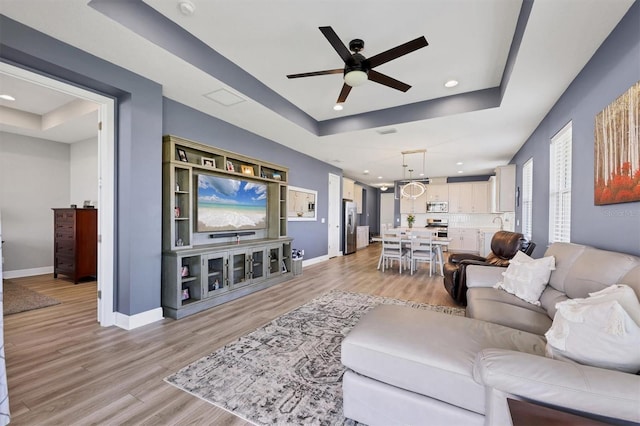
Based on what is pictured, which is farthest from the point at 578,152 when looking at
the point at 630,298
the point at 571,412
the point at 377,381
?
the point at 377,381

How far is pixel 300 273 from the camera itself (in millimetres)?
5430

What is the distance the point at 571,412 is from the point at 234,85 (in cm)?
361

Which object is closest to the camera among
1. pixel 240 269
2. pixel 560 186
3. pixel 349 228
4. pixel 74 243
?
pixel 560 186

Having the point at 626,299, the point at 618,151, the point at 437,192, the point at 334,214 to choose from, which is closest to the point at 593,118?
the point at 618,151

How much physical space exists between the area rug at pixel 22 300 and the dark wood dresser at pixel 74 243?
0.63 meters

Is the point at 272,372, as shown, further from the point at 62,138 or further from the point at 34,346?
the point at 62,138

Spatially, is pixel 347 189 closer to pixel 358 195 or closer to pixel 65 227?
pixel 358 195

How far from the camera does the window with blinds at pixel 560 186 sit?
291cm

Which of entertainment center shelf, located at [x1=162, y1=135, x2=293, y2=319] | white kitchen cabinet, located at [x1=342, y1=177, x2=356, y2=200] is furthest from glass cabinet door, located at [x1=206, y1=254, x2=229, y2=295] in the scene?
white kitchen cabinet, located at [x1=342, y1=177, x2=356, y2=200]

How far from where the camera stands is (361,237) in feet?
32.7

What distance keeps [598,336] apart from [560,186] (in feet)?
9.20

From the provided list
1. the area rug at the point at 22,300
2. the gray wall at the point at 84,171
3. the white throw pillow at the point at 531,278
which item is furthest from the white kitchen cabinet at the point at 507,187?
the gray wall at the point at 84,171

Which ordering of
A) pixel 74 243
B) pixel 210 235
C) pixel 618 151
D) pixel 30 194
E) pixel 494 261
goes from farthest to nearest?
pixel 30 194
pixel 74 243
pixel 210 235
pixel 494 261
pixel 618 151

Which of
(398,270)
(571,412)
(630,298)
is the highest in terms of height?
(630,298)
